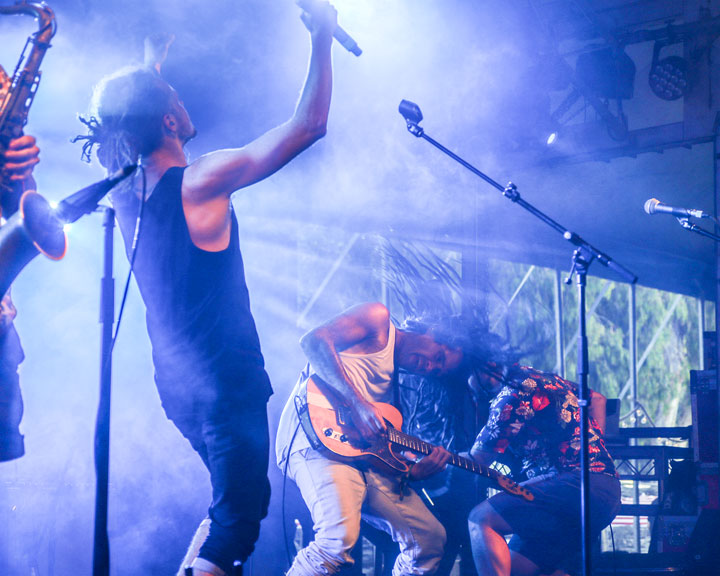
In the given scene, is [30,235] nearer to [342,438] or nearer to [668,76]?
[342,438]

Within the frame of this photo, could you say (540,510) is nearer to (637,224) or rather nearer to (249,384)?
(249,384)

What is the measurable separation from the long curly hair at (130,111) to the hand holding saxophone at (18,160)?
435mm

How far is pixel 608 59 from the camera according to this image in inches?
230

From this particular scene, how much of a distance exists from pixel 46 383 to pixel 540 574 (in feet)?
9.44

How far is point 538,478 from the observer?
3805 millimetres

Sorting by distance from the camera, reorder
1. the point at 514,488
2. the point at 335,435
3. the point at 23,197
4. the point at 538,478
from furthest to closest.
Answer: the point at 538,478 < the point at 514,488 < the point at 335,435 < the point at 23,197

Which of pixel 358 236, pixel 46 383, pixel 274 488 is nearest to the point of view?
pixel 46 383

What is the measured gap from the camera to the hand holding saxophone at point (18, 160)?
2.72 m

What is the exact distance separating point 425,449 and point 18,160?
7.64 ft

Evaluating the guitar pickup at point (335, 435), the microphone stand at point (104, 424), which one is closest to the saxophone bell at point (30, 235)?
the microphone stand at point (104, 424)

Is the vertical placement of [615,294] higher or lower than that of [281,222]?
higher

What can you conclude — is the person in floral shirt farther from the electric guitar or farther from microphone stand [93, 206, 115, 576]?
microphone stand [93, 206, 115, 576]

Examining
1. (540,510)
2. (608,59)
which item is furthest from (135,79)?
(608,59)

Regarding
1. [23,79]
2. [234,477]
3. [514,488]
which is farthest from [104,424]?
[514,488]
